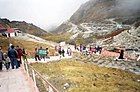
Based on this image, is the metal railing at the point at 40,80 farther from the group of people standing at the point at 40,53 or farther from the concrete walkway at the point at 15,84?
the group of people standing at the point at 40,53

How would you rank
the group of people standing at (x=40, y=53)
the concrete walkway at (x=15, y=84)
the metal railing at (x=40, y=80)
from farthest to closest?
the group of people standing at (x=40, y=53) < the concrete walkway at (x=15, y=84) < the metal railing at (x=40, y=80)

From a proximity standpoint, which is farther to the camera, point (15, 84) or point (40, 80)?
point (15, 84)

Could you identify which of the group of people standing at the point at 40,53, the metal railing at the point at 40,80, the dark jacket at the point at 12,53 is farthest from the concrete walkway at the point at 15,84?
the group of people standing at the point at 40,53

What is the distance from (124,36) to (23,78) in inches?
3791

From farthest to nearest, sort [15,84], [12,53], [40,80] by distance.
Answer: [12,53] < [15,84] < [40,80]

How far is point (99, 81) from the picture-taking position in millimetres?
34812

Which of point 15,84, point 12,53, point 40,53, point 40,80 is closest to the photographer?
point 40,80

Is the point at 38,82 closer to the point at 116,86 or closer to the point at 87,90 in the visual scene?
the point at 87,90

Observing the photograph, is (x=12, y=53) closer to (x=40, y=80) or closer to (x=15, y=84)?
(x=15, y=84)

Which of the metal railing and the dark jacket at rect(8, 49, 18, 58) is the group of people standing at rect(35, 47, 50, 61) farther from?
the metal railing

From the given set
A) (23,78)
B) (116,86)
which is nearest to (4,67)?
(23,78)

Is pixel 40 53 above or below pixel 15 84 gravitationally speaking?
above

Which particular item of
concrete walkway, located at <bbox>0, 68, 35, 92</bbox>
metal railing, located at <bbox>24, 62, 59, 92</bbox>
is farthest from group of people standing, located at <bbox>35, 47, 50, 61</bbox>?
metal railing, located at <bbox>24, 62, 59, 92</bbox>

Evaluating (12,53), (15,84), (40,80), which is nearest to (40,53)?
(12,53)
